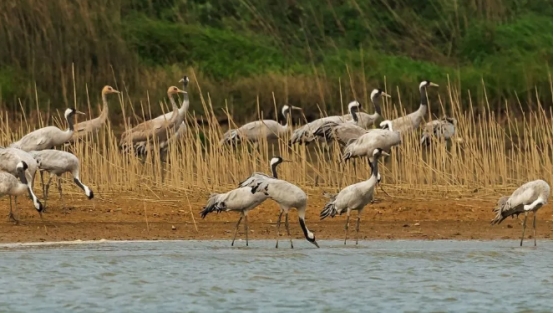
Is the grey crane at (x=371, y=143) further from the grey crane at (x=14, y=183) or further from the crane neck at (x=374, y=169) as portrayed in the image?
the grey crane at (x=14, y=183)

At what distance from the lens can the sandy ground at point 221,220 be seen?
43.4ft

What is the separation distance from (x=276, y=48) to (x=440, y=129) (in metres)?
6.87

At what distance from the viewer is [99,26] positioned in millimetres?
21641

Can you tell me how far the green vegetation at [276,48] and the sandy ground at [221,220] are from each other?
5316 millimetres

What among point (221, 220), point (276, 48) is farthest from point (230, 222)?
point (276, 48)

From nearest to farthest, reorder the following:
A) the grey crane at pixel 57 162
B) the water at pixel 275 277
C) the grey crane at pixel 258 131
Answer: the water at pixel 275 277, the grey crane at pixel 57 162, the grey crane at pixel 258 131

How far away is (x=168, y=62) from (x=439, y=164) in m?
7.69

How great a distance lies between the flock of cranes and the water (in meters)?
0.37

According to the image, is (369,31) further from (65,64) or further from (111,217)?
(111,217)

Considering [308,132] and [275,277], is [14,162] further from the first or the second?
[308,132]

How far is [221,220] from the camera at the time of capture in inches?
556

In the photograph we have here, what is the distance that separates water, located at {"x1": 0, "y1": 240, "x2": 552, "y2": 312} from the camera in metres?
10.1

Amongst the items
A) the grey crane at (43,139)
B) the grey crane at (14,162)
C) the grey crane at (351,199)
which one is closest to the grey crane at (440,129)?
the grey crane at (351,199)

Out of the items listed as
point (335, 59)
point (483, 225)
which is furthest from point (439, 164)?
point (335, 59)
